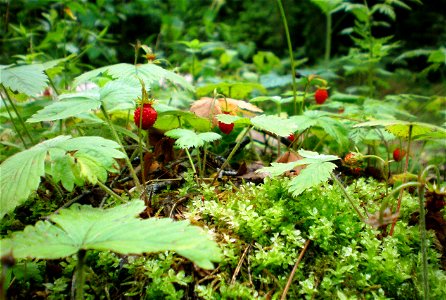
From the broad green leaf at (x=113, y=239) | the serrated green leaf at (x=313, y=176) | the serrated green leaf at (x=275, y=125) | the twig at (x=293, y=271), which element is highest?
the serrated green leaf at (x=275, y=125)

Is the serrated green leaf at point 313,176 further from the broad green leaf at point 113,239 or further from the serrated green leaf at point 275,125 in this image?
the broad green leaf at point 113,239

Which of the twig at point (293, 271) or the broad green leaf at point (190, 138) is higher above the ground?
the broad green leaf at point (190, 138)

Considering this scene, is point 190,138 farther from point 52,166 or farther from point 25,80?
point 25,80

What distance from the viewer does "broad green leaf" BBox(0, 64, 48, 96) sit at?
4.33ft

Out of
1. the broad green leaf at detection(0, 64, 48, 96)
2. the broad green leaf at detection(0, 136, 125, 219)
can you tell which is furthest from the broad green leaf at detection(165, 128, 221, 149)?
the broad green leaf at detection(0, 64, 48, 96)

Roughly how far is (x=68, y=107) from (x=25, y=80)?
288 millimetres

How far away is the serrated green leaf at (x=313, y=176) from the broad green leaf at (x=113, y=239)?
0.43 metres

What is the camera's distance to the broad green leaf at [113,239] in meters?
0.79

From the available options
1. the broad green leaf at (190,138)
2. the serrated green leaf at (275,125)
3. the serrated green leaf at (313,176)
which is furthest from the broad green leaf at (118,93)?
the serrated green leaf at (313,176)

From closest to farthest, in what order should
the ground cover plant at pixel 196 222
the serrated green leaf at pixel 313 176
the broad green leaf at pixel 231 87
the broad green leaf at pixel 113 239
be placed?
1. the broad green leaf at pixel 113 239
2. the ground cover plant at pixel 196 222
3. the serrated green leaf at pixel 313 176
4. the broad green leaf at pixel 231 87

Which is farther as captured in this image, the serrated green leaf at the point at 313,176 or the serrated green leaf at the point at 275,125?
the serrated green leaf at the point at 275,125

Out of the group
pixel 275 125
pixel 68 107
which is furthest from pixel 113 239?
pixel 275 125

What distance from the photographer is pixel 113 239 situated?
2.66 feet

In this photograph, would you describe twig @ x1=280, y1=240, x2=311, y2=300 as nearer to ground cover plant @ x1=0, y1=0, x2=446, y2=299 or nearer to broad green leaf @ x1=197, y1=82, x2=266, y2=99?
ground cover plant @ x1=0, y1=0, x2=446, y2=299
